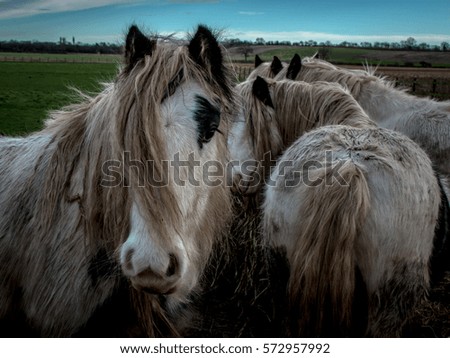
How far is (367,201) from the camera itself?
7.11ft

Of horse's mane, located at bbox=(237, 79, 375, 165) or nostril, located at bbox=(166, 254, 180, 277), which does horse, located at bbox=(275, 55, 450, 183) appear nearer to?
horse's mane, located at bbox=(237, 79, 375, 165)

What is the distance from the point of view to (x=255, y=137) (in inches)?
161

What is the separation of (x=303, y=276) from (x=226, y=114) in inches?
43.7

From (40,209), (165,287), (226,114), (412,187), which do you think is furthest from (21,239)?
(412,187)

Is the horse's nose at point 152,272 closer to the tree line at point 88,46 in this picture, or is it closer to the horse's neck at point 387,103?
the tree line at point 88,46

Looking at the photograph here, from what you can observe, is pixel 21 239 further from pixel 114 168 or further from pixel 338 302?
pixel 338 302

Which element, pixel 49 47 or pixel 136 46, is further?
pixel 49 47

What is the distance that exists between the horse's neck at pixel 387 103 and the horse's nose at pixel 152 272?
4532mm

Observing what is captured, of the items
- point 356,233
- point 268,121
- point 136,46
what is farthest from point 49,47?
point 356,233

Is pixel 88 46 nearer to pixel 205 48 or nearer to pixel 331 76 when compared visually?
pixel 205 48

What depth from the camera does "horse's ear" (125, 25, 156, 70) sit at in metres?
2.12

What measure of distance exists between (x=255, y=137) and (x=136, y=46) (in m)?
2.13

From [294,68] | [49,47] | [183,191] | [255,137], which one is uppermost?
[49,47]

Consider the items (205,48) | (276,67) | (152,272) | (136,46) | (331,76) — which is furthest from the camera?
(276,67)
